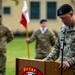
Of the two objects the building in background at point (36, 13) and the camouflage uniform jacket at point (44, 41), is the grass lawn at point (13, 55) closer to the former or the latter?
the camouflage uniform jacket at point (44, 41)

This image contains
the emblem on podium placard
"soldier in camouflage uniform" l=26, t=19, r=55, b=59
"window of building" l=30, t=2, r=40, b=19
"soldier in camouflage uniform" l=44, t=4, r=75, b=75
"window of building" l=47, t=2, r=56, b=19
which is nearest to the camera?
"soldier in camouflage uniform" l=44, t=4, r=75, b=75

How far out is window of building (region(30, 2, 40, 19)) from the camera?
4909 centimetres

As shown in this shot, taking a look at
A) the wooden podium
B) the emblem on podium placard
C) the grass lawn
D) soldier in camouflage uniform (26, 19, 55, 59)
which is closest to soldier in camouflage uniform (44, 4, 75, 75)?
the wooden podium

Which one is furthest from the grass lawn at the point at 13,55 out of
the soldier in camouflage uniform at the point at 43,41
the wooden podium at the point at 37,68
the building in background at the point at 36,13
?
the building in background at the point at 36,13

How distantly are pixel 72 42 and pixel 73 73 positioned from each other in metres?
0.46

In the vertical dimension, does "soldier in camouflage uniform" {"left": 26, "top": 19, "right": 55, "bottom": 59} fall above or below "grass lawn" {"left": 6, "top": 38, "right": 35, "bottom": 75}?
above

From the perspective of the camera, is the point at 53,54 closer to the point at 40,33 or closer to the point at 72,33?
the point at 72,33

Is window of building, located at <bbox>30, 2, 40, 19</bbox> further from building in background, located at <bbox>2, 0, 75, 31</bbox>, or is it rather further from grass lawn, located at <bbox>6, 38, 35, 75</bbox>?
grass lawn, located at <bbox>6, 38, 35, 75</bbox>

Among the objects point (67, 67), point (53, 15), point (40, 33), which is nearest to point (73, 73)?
point (67, 67)

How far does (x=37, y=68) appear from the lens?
21.3ft

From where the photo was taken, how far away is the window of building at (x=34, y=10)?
4909 cm

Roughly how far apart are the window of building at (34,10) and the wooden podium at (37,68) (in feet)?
139

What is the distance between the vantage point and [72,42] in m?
6.54

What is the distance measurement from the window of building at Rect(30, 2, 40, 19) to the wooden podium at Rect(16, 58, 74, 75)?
4251cm
